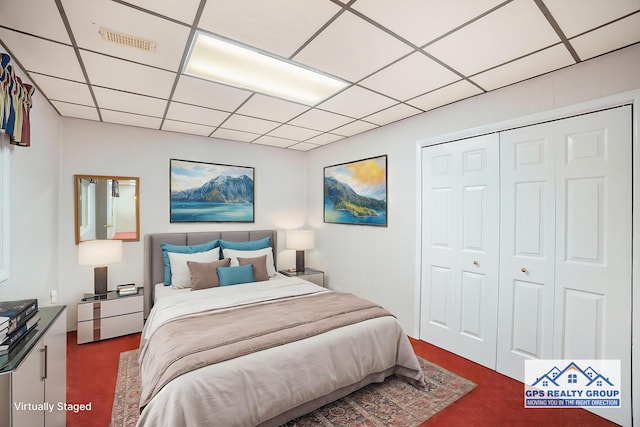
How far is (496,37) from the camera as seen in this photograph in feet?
6.09

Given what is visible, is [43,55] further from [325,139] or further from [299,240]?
[299,240]

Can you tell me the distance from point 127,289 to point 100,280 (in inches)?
11.7

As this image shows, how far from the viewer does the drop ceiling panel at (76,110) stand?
9.88 feet

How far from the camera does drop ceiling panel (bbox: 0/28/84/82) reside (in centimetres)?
186

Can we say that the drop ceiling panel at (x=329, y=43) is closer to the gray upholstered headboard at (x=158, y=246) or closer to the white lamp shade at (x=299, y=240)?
the gray upholstered headboard at (x=158, y=246)

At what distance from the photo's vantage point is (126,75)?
2.34 m

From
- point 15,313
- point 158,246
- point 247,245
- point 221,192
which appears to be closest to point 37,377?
point 15,313

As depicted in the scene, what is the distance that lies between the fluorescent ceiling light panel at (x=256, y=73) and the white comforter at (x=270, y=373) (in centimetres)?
204

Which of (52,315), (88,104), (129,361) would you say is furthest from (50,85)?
(129,361)

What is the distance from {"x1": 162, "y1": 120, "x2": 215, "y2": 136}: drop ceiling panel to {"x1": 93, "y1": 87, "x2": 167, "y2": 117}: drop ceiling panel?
1.14 ft

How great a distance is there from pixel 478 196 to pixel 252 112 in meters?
2.51

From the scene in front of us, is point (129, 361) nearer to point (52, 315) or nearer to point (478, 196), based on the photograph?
point (52, 315)

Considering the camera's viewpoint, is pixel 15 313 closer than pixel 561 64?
Yes

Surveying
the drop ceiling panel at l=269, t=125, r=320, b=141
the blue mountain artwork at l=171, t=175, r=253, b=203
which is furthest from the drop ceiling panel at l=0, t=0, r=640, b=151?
the blue mountain artwork at l=171, t=175, r=253, b=203
